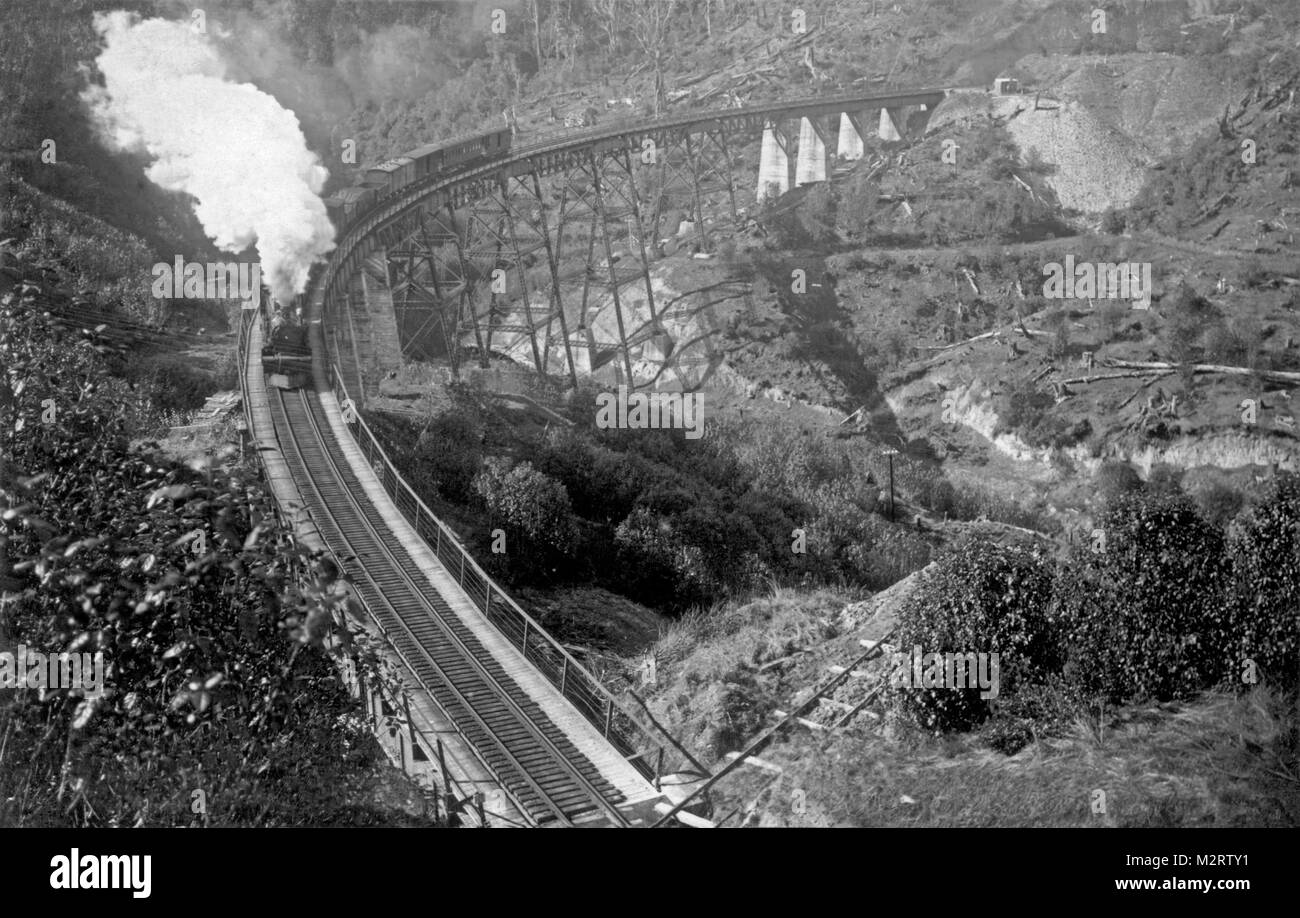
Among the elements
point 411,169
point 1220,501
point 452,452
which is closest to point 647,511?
point 452,452

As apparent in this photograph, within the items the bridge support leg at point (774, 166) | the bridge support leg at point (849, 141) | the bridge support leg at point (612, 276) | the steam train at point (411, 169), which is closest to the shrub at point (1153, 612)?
the steam train at point (411, 169)

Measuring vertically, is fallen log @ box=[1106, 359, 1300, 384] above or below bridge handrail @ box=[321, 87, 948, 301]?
below

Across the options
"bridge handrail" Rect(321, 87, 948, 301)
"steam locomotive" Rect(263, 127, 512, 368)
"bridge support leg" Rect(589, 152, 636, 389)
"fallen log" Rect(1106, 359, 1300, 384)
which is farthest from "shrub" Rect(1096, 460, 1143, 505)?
"bridge handrail" Rect(321, 87, 948, 301)

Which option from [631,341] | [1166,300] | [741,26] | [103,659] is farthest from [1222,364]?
[741,26]

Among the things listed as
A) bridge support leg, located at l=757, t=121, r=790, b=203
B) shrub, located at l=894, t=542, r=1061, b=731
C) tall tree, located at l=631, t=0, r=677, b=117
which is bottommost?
shrub, located at l=894, t=542, r=1061, b=731

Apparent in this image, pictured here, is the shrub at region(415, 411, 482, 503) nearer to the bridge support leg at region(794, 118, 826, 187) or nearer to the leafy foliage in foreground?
the leafy foliage in foreground

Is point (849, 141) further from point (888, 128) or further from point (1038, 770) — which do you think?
point (1038, 770)
